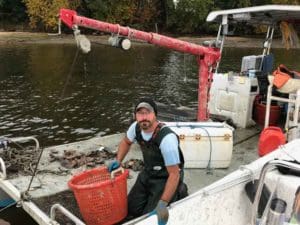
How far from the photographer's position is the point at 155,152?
4.85 metres

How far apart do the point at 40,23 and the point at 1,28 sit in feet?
14.5

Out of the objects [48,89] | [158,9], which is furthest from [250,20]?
[158,9]

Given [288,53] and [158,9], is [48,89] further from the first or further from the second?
[158,9]

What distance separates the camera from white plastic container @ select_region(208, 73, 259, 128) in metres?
8.91

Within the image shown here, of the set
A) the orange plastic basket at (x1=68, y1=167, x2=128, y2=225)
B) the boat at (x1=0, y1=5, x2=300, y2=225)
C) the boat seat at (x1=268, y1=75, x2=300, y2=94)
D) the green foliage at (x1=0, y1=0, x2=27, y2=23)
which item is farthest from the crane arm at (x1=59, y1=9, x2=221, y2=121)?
the green foliage at (x1=0, y1=0, x2=27, y2=23)

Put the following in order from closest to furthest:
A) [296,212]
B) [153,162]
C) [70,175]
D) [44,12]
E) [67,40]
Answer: [296,212] → [153,162] → [70,175] → [67,40] → [44,12]

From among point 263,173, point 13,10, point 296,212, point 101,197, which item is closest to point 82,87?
point 101,197

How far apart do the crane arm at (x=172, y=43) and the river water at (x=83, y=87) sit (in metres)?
2.60

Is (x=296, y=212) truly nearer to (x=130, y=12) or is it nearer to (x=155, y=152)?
(x=155, y=152)

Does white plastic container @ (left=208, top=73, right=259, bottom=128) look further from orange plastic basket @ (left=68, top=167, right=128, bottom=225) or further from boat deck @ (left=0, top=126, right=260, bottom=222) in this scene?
orange plastic basket @ (left=68, top=167, right=128, bottom=225)

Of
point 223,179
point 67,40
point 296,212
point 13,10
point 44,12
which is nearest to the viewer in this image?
point 296,212

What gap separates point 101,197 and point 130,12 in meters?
50.3

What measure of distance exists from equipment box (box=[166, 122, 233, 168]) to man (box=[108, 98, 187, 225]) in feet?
4.99

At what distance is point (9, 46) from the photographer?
34719 millimetres
